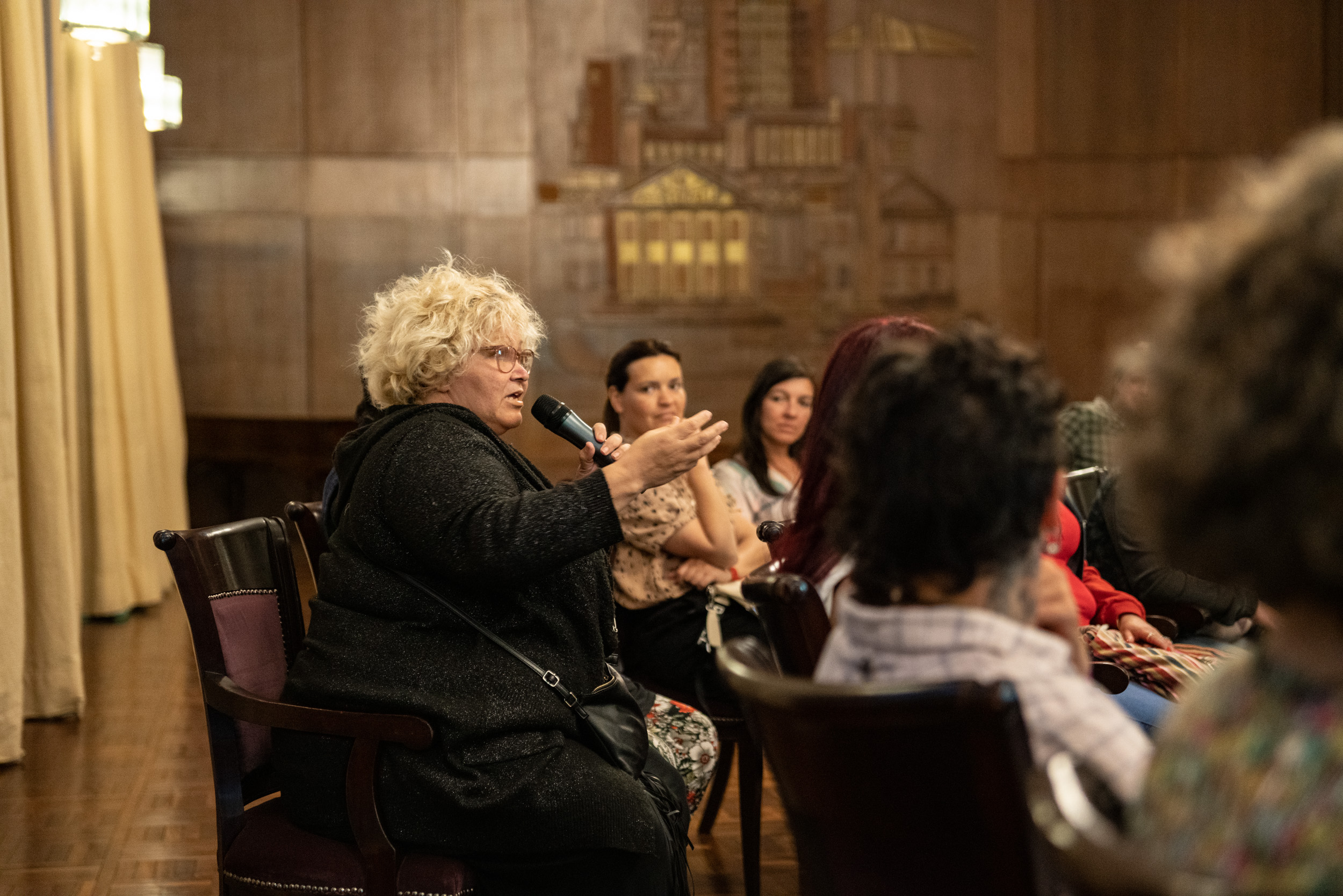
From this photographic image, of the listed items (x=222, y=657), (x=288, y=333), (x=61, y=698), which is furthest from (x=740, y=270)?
(x=222, y=657)

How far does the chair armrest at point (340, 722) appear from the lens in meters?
1.95

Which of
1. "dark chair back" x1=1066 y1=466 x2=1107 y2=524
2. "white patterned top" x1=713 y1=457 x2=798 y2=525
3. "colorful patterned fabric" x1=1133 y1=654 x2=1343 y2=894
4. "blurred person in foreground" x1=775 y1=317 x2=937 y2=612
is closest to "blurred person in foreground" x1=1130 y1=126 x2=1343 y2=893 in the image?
"colorful patterned fabric" x1=1133 y1=654 x2=1343 y2=894

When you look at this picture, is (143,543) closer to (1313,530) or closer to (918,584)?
(918,584)

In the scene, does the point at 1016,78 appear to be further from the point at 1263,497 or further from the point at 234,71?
the point at 1263,497

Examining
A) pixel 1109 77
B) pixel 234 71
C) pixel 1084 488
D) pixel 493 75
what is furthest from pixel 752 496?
pixel 1109 77

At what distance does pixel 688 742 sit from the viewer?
2.67 metres

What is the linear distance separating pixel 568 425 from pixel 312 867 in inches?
35.5

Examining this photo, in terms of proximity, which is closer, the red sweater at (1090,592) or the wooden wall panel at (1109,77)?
the red sweater at (1090,592)

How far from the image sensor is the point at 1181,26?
1005 cm

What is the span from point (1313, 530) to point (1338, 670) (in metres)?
0.12

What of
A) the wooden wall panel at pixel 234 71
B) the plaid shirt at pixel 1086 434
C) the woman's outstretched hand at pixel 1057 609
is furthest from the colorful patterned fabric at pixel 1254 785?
the wooden wall panel at pixel 234 71

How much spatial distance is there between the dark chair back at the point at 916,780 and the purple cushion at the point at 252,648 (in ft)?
4.34

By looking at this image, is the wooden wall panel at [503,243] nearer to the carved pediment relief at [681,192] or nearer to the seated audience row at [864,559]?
the carved pediment relief at [681,192]

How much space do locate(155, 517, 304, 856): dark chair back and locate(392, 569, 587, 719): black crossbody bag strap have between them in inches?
16.0
